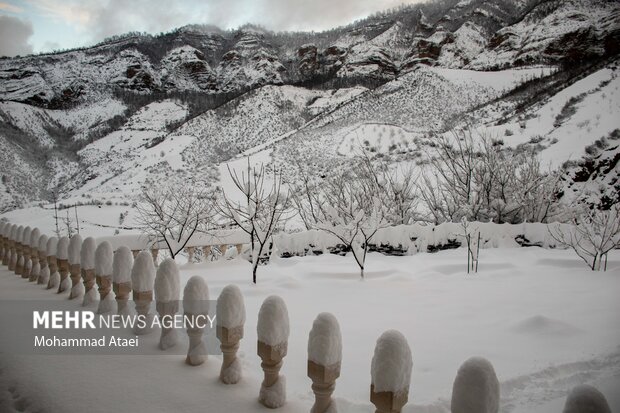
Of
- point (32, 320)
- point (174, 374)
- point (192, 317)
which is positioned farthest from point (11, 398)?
point (32, 320)

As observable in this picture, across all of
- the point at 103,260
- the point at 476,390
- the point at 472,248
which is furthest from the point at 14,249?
the point at 472,248

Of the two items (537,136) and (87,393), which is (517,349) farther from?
(537,136)

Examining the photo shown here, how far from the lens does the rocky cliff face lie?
48844mm

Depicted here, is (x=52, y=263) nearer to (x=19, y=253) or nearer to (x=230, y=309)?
(x=19, y=253)

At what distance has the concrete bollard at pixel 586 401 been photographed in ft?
2.85

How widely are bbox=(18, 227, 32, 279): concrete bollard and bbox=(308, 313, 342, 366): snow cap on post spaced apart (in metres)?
4.12

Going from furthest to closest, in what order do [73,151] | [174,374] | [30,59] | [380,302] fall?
[30,59] < [73,151] < [380,302] < [174,374]

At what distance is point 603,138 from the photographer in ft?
42.9

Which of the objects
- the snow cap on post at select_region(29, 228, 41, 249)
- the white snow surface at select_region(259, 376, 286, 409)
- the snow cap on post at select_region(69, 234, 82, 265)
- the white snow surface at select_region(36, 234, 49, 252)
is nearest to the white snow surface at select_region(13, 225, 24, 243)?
the snow cap on post at select_region(29, 228, 41, 249)

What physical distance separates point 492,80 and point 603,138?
32.0 meters

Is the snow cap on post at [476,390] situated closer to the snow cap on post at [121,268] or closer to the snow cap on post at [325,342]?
the snow cap on post at [325,342]

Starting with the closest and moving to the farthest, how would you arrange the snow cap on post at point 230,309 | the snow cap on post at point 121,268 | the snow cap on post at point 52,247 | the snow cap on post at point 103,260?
the snow cap on post at point 230,309 → the snow cap on post at point 121,268 → the snow cap on post at point 103,260 → the snow cap on post at point 52,247

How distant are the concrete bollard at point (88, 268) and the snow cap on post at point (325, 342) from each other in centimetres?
233

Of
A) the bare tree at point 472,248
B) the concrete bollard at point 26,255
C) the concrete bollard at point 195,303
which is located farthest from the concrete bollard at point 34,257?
the bare tree at point 472,248
